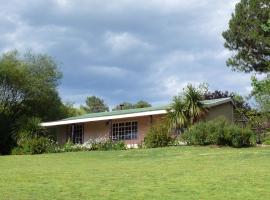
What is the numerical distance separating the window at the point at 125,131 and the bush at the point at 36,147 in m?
6.23

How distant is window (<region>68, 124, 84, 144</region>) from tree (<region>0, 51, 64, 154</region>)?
131 inches

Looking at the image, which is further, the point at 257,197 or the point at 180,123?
the point at 180,123

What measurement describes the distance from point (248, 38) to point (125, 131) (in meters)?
10.8

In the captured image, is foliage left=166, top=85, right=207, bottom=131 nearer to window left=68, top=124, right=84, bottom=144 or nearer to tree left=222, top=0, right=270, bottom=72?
tree left=222, top=0, right=270, bottom=72

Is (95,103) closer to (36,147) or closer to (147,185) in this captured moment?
(36,147)

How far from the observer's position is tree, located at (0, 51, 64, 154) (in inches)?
1700

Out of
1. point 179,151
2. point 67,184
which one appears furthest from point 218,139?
point 67,184

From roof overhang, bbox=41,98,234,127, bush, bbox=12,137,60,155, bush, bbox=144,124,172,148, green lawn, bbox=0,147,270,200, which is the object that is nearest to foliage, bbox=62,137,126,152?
bush, bbox=12,137,60,155

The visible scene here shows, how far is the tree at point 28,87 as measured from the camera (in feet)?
142

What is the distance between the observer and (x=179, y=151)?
80.1ft

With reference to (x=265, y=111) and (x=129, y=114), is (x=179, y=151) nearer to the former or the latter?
(x=265, y=111)

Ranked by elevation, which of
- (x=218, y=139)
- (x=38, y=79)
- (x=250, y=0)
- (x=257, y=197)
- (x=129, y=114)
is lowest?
(x=257, y=197)

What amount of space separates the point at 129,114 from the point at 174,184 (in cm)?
2291

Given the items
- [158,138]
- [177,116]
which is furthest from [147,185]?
[177,116]
